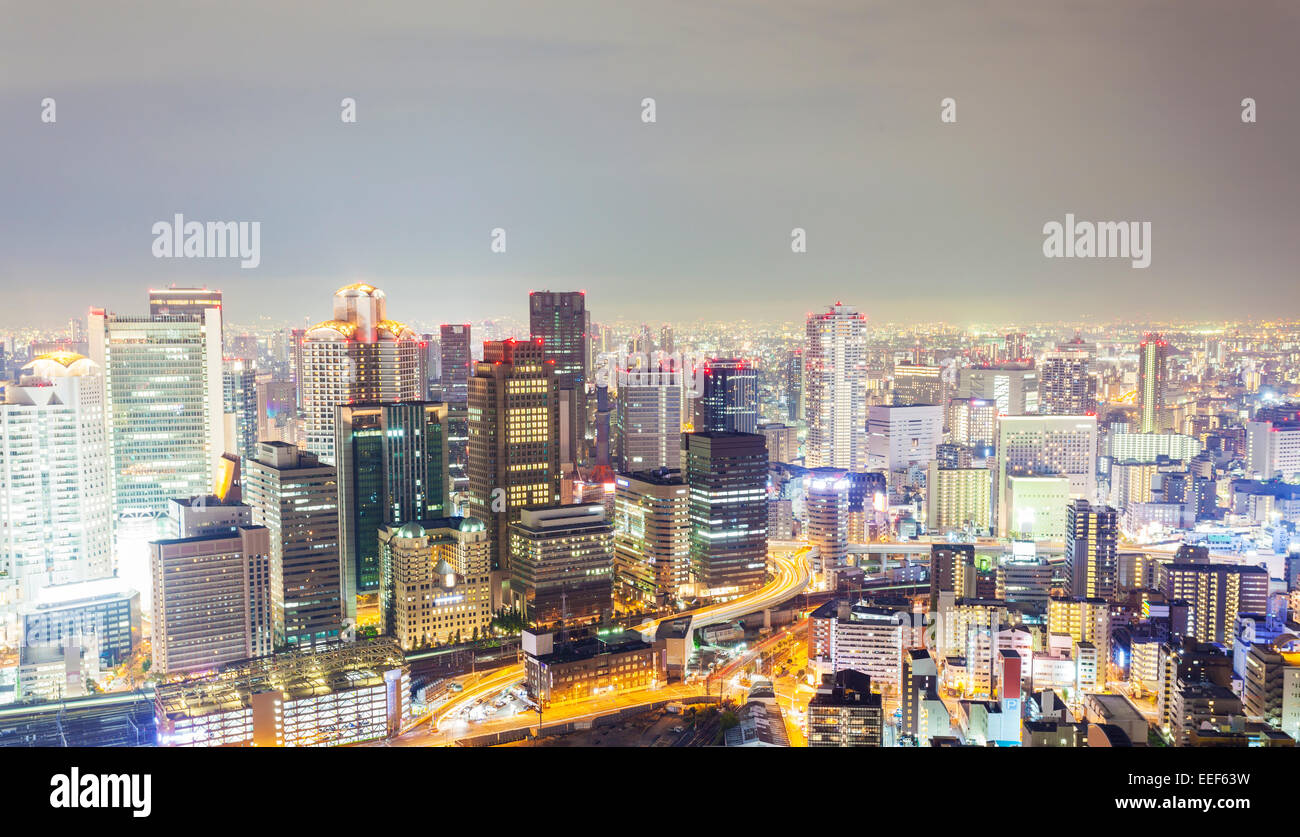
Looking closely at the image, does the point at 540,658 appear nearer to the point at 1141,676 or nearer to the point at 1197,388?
the point at 1141,676

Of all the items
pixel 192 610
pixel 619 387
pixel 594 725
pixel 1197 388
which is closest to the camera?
pixel 594 725

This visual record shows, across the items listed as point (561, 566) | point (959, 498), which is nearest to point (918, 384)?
point (959, 498)

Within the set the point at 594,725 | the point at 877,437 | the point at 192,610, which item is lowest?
the point at 594,725

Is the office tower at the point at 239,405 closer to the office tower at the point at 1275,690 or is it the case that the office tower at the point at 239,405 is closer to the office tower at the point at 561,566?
the office tower at the point at 561,566

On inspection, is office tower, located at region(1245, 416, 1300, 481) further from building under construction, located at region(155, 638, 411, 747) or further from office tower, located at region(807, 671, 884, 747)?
building under construction, located at region(155, 638, 411, 747)

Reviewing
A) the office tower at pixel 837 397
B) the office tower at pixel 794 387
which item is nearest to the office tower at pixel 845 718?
the office tower at pixel 837 397
